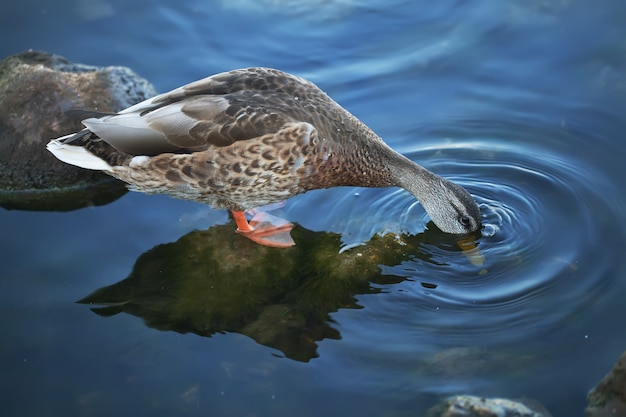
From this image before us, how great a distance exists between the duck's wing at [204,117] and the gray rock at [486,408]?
248 cm

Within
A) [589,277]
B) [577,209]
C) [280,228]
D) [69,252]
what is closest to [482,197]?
[577,209]

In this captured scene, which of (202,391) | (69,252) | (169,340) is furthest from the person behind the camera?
(69,252)

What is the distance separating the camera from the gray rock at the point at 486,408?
455 centimetres

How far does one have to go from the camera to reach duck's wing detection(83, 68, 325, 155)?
5.89 m

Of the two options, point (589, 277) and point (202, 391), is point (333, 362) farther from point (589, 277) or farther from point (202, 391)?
point (589, 277)

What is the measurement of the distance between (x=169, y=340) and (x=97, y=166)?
5.30ft

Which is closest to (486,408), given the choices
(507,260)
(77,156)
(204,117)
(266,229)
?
(507,260)

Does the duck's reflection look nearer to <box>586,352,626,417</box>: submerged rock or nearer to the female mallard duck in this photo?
the female mallard duck

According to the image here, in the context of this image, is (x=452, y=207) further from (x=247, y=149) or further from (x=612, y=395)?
(x=612, y=395)

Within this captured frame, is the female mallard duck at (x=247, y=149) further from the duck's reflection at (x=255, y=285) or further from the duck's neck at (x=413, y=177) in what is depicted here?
the duck's reflection at (x=255, y=285)

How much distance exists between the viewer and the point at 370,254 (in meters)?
6.17

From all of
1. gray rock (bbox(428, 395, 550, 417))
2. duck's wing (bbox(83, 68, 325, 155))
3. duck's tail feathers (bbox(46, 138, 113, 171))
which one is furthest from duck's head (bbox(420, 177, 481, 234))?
duck's tail feathers (bbox(46, 138, 113, 171))

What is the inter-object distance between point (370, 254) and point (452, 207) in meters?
0.80

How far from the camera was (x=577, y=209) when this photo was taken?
6.41 metres
